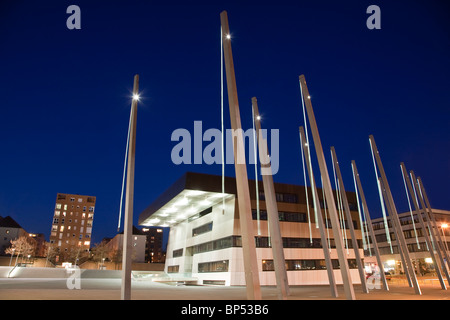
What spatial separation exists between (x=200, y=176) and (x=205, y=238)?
34.3ft

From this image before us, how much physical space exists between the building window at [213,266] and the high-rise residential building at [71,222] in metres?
82.0

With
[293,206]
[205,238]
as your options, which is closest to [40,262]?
[205,238]

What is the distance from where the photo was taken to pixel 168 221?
167 feet

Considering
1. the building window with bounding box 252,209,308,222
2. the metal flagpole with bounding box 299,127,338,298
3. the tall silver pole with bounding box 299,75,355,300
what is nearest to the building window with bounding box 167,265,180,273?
the building window with bounding box 252,209,308,222

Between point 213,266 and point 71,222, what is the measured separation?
93464 mm

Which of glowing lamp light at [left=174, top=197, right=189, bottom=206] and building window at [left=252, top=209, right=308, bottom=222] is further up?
glowing lamp light at [left=174, top=197, right=189, bottom=206]

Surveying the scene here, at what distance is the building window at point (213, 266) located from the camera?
3361 centimetres

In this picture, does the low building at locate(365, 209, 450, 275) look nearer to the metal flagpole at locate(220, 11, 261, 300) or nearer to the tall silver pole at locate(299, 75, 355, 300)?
the tall silver pole at locate(299, 75, 355, 300)

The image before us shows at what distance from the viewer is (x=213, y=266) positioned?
36.4 metres

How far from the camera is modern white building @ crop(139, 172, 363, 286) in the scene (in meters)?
32.9

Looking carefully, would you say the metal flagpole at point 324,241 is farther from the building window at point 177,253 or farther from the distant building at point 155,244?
the distant building at point 155,244

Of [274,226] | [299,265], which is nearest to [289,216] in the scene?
[299,265]
